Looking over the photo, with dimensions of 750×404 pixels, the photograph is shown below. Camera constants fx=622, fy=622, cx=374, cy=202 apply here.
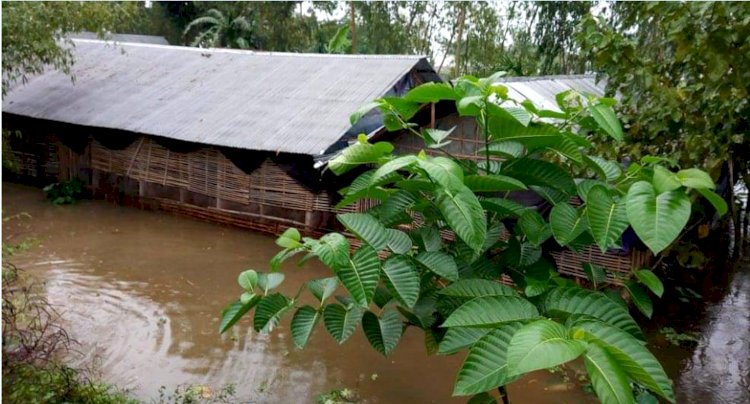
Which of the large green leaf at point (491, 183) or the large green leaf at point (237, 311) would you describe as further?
the large green leaf at point (237, 311)

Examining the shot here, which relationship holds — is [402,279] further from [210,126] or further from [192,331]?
[210,126]

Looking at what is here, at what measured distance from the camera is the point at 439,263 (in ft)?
8.50

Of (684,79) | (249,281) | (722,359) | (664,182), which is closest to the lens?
(664,182)

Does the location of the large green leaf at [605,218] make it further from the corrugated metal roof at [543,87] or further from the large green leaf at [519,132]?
the corrugated metal roof at [543,87]

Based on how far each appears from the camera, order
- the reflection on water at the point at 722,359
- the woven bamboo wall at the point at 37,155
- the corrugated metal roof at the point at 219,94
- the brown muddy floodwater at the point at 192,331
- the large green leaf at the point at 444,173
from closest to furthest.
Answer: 1. the large green leaf at the point at 444,173
2. the brown muddy floodwater at the point at 192,331
3. the reflection on water at the point at 722,359
4. the corrugated metal roof at the point at 219,94
5. the woven bamboo wall at the point at 37,155

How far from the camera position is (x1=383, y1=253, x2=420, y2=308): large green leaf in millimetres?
2463

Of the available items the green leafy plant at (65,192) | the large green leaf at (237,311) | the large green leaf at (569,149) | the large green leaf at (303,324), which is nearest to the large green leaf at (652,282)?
the large green leaf at (569,149)

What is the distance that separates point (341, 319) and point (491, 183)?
89cm

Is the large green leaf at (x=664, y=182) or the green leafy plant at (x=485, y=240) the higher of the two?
the large green leaf at (x=664, y=182)

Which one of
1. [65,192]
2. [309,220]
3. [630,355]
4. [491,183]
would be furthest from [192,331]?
[65,192]

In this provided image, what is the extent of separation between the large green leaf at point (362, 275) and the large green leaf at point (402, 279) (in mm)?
72

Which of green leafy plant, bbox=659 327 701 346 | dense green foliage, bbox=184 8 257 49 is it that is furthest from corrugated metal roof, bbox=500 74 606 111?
dense green foliage, bbox=184 8 257 49

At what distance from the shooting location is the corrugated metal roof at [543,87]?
29.6ft

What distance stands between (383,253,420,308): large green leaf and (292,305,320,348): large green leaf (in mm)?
422
